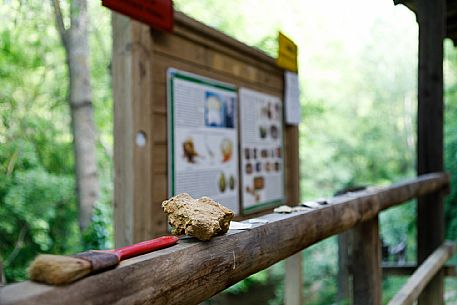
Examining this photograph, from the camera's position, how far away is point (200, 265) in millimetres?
963

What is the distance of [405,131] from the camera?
15812mm

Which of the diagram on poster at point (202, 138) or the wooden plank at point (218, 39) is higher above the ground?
the wooden plank at point (218, 39)

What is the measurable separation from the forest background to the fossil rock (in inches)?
47.9

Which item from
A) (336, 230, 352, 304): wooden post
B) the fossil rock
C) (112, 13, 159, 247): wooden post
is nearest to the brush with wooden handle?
the fossil rock

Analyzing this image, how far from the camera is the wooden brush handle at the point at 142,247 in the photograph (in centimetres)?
84

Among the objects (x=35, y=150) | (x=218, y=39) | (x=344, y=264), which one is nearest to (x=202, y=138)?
(x=218, y=39)

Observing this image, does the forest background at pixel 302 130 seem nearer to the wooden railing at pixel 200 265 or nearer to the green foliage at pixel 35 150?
the green foliage at pixel 35 150

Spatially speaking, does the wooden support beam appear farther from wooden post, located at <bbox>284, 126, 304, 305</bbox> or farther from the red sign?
the red sign

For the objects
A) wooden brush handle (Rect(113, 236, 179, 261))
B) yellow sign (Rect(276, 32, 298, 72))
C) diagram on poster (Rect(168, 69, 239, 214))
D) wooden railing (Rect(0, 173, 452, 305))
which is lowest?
wooden railing (Rect(0, 173, 452, 305))

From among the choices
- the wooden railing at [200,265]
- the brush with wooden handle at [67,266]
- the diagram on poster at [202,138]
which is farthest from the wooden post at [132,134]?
the brush with wooden handle at [67,266]

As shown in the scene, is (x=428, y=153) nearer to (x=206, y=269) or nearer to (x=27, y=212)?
(x=206, y=269)

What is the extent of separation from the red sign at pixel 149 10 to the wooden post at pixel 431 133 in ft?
6.09

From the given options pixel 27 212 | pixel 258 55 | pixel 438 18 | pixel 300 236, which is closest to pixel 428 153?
pixel 438 18

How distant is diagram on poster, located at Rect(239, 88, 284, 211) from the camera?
111 inches
